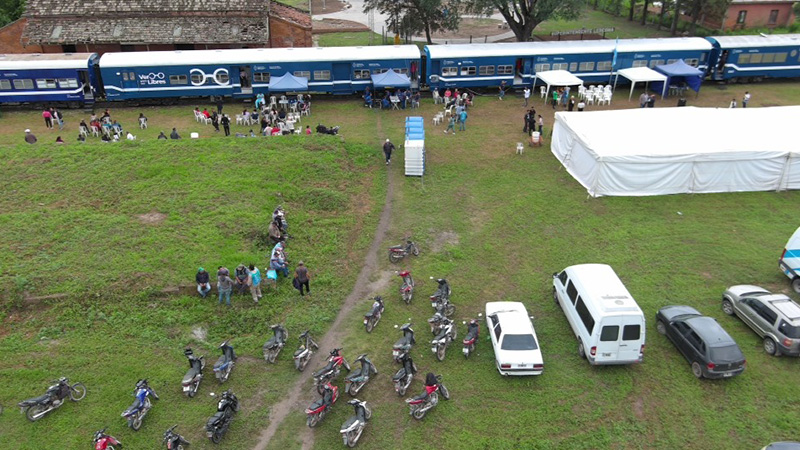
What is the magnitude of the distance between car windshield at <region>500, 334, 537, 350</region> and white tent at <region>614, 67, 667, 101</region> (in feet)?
91.4

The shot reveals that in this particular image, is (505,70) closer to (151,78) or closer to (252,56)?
(252,56)

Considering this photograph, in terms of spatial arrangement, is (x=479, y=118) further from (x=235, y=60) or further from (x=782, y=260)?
(x=782, y=260)

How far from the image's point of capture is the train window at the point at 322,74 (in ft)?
127

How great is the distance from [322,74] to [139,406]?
94.5 feet

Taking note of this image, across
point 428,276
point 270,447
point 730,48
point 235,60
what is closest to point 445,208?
point 428,276

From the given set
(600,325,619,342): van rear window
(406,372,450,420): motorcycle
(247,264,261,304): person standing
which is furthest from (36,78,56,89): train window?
(600,325,619,342): van rear window

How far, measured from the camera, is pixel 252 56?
38.1 meters

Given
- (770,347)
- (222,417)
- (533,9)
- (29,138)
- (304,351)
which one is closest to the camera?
(222,417)

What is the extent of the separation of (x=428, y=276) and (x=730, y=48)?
34987 millimetres

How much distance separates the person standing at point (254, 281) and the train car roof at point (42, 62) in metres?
27.2

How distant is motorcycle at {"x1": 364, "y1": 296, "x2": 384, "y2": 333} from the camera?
17656mm

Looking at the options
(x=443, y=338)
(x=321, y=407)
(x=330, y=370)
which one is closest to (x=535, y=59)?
(x=443, y=338)

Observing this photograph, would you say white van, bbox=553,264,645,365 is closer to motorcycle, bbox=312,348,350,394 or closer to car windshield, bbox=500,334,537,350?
car windshield, bbox=500,334,537,350

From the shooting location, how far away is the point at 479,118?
36.1m
